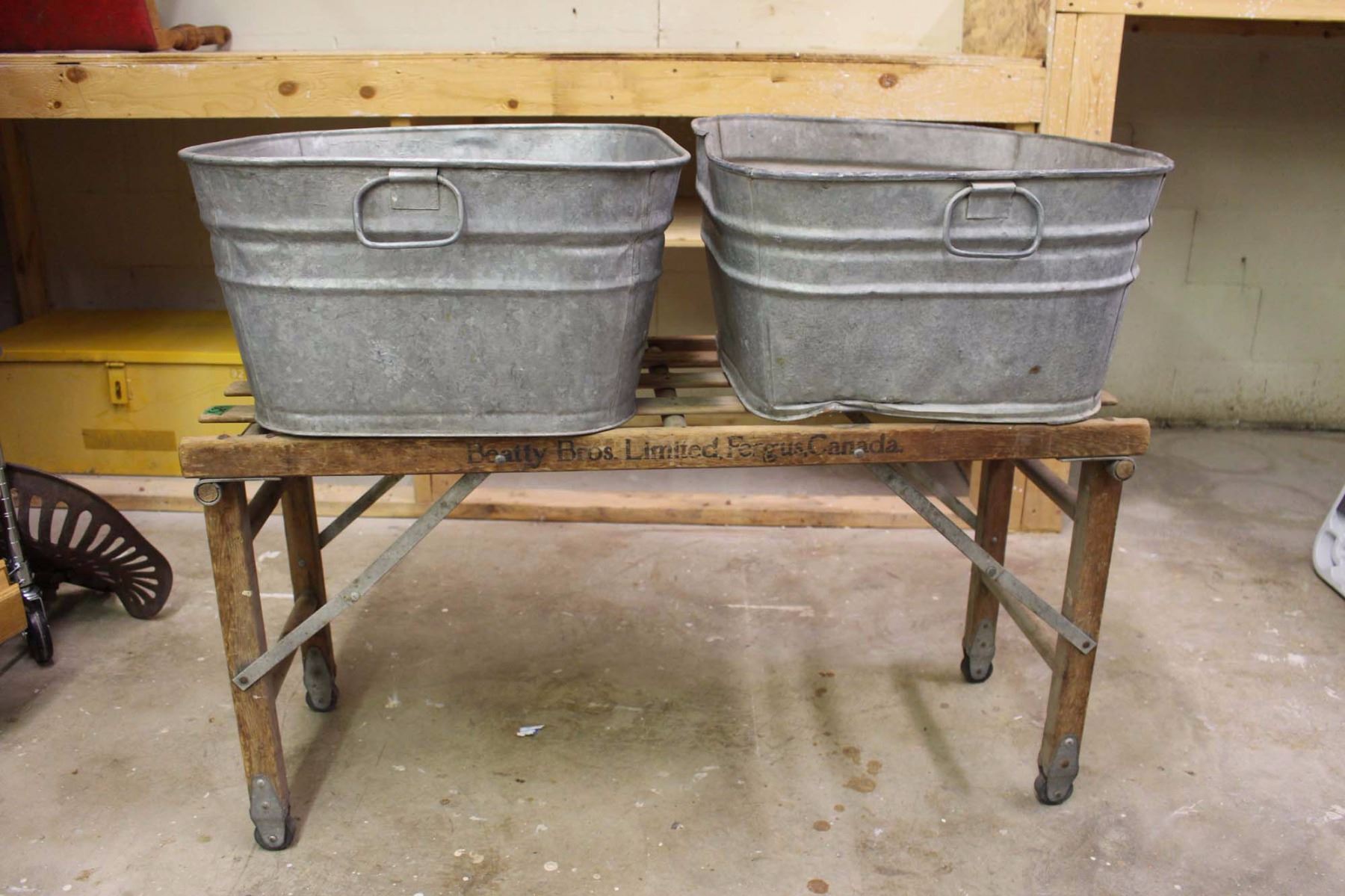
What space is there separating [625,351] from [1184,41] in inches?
124

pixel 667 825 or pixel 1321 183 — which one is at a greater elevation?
pixel 1321 183

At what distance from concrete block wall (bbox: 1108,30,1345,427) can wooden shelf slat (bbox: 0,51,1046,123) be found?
4.47 feet

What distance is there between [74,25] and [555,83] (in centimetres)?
136

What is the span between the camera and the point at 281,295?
1.70 m

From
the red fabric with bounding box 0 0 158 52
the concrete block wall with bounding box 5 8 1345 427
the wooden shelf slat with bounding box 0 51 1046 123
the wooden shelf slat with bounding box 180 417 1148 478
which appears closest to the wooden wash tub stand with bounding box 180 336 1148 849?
the wooden shelf slat with bounding box 180 417 1148 478

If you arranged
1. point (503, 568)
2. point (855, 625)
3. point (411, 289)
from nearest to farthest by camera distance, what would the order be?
point (411, 289) < point (855, 625) < point (503, 568)

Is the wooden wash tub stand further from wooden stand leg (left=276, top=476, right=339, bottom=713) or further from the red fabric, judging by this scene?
the red fabric

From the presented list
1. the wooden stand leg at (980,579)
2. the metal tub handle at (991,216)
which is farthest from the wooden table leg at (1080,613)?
the metal tub handle at (991,216)

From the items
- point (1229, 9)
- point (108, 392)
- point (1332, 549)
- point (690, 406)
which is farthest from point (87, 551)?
point (1332, 549)

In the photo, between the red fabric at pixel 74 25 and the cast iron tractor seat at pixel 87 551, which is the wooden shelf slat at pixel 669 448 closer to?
the cast iron tractor seat at pixel 87 551

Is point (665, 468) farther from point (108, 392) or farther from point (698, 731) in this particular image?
point (108, 392)

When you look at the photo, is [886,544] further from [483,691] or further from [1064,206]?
[1064,206]

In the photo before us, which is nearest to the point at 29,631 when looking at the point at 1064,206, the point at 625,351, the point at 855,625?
the point at 625,351

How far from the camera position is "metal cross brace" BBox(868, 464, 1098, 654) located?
195cm
